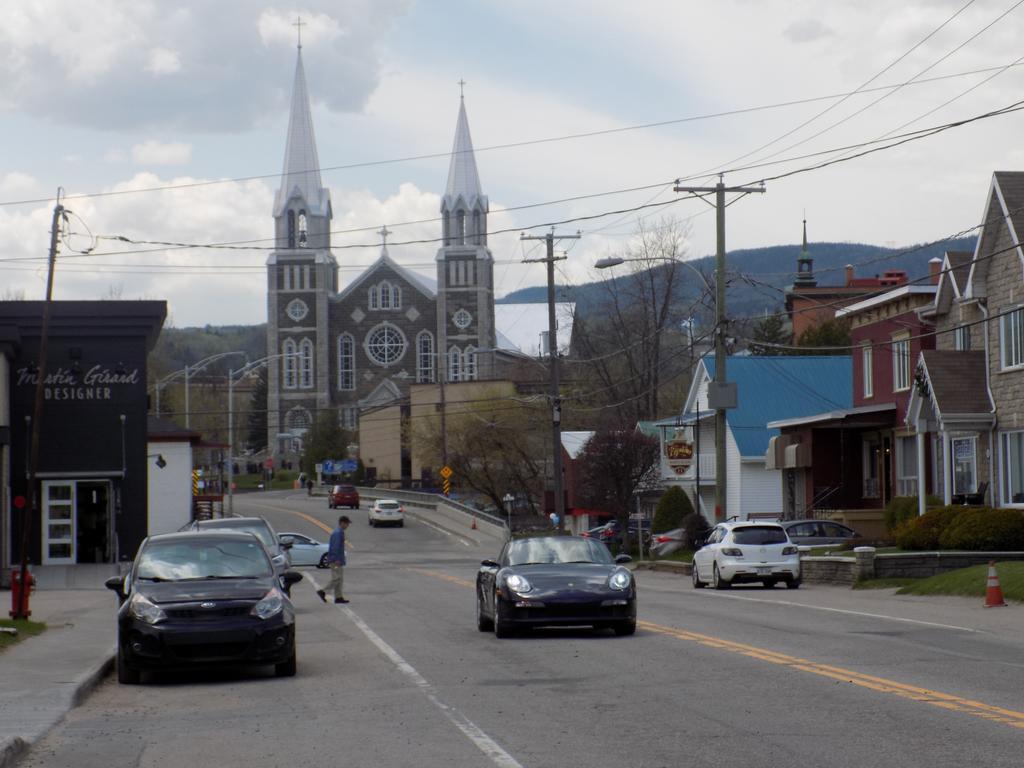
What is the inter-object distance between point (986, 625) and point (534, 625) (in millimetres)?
6629

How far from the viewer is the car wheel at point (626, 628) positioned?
60.4 ft

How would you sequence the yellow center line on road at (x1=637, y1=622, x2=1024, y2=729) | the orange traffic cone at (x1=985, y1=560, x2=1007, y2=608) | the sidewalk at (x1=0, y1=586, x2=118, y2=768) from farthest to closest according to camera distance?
the orange traffic cone at (x1=985, y1=560, x2=1007, y2=608) < the sidewalk at (x1=0, y1=586, x2=118, y2=768) < the yellow center line on road at (x1=637, y1=622, x2=1024, y2=729)

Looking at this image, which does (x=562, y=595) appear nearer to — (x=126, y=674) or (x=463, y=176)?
(x=126, y=674)

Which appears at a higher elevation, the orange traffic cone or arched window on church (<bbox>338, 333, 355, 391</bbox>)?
arched window on church (<bbox>338, 333, 355, 391</bbox>)

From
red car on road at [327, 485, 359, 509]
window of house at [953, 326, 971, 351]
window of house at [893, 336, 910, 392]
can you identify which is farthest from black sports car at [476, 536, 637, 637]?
red car on road at [327, 485, 359, 509]

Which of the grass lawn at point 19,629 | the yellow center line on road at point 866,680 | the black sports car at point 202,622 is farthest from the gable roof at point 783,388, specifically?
the black sports car at point 202,622

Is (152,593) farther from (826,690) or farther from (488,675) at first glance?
(826,690)

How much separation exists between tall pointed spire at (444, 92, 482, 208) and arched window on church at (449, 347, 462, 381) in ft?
44.5

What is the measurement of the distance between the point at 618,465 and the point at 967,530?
1235 inches

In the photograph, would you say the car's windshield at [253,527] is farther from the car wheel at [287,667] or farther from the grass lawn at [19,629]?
the car wheel at [287,667]

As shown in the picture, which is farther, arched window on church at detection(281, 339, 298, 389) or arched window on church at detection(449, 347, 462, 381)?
arched window on church at detection(281, 339, 298, 389)

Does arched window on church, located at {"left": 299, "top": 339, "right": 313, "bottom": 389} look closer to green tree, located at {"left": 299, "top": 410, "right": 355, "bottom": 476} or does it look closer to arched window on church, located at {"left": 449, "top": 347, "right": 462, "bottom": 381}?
green tree, located at {"left": 299, "top": 410, "right": 355, "bottom": 476}

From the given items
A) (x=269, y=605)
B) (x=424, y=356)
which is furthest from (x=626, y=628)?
(x=424, y=356)

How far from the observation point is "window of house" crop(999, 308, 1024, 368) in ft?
113
